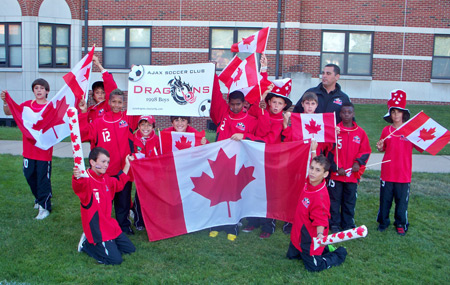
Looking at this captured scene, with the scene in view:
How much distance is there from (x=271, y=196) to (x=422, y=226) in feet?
7.50

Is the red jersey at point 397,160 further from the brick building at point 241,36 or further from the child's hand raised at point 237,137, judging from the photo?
the brick building at point 241,36

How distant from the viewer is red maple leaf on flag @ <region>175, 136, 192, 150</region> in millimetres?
5543

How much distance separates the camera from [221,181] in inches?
215

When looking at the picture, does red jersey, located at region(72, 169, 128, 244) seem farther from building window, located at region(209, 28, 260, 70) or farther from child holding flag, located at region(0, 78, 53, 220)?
building window, located at region(209, 28, 260, 70)

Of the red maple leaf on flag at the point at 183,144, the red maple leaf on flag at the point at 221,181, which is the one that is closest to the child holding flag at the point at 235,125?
the red maple leaf on flag at the point at 221,181

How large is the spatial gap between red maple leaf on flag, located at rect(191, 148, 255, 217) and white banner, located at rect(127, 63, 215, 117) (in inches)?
26.0

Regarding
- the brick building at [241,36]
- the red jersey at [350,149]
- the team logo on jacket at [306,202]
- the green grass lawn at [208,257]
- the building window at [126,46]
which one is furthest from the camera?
the building window at [126,46]

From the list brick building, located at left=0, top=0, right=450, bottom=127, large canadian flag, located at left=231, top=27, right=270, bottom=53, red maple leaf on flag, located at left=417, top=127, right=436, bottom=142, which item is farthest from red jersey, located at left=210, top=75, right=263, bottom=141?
brick building, located at left=0, top=0, right=450, bottom=127

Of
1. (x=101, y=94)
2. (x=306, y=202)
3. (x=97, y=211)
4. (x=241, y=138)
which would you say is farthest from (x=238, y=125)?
(x=97, y=211)

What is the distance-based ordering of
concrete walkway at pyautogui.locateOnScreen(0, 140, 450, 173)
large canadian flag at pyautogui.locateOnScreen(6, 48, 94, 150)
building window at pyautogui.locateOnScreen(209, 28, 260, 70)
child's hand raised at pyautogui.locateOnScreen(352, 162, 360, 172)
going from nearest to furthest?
child's hand raised at pyautogui.locateOnScreen(352, 162, 360, 172)
large canadian flag at pyautogui.locateOnScreen(6, 48, 94, 150)
concrete walkway at pyautogui.locateOnScreen(0, 140, 450, 173)
building window at pyautogui.locateOnScreen(209, 28, 260, 70)

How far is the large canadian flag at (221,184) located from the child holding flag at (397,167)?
3.99 ft

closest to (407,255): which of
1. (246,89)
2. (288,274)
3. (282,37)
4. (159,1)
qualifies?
(288,274)

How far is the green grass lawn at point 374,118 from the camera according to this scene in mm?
12883

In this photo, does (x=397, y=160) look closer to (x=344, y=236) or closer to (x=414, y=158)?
(x=344, y=236)
